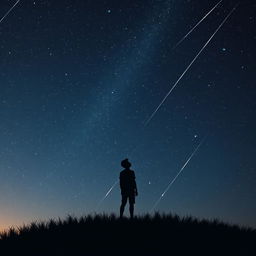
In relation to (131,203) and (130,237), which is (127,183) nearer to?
(131,203)

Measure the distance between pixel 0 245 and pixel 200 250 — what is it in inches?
221

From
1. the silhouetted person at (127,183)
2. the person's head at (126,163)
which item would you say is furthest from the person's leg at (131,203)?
the person's head at (126,163)

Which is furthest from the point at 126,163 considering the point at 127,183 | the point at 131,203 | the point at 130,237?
the point at 130,237

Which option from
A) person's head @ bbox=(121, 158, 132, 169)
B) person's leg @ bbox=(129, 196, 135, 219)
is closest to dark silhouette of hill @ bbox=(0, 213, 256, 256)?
person's leg @ bbox=(129, 196, 135, 219)

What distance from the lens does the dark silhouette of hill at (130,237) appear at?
11578 millimetres

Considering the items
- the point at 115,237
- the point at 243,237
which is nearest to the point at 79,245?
the point at 115,237

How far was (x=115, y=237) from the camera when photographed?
40.4 feet

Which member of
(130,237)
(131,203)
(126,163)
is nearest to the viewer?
(130,237)

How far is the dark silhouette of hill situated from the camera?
11.6 m

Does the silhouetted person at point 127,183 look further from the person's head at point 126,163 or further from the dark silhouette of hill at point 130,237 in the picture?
the dark silhouette of hill at point 130,237

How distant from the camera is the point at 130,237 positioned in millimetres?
12219

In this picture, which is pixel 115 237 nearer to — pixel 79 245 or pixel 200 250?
pixel 79 245

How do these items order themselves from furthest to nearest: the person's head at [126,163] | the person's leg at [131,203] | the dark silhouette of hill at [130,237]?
the person's leg at [131,203] < the person's head at [126,163] < the dark silhouette of hill at [130,237]

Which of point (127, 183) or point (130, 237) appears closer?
point (130, 237)
